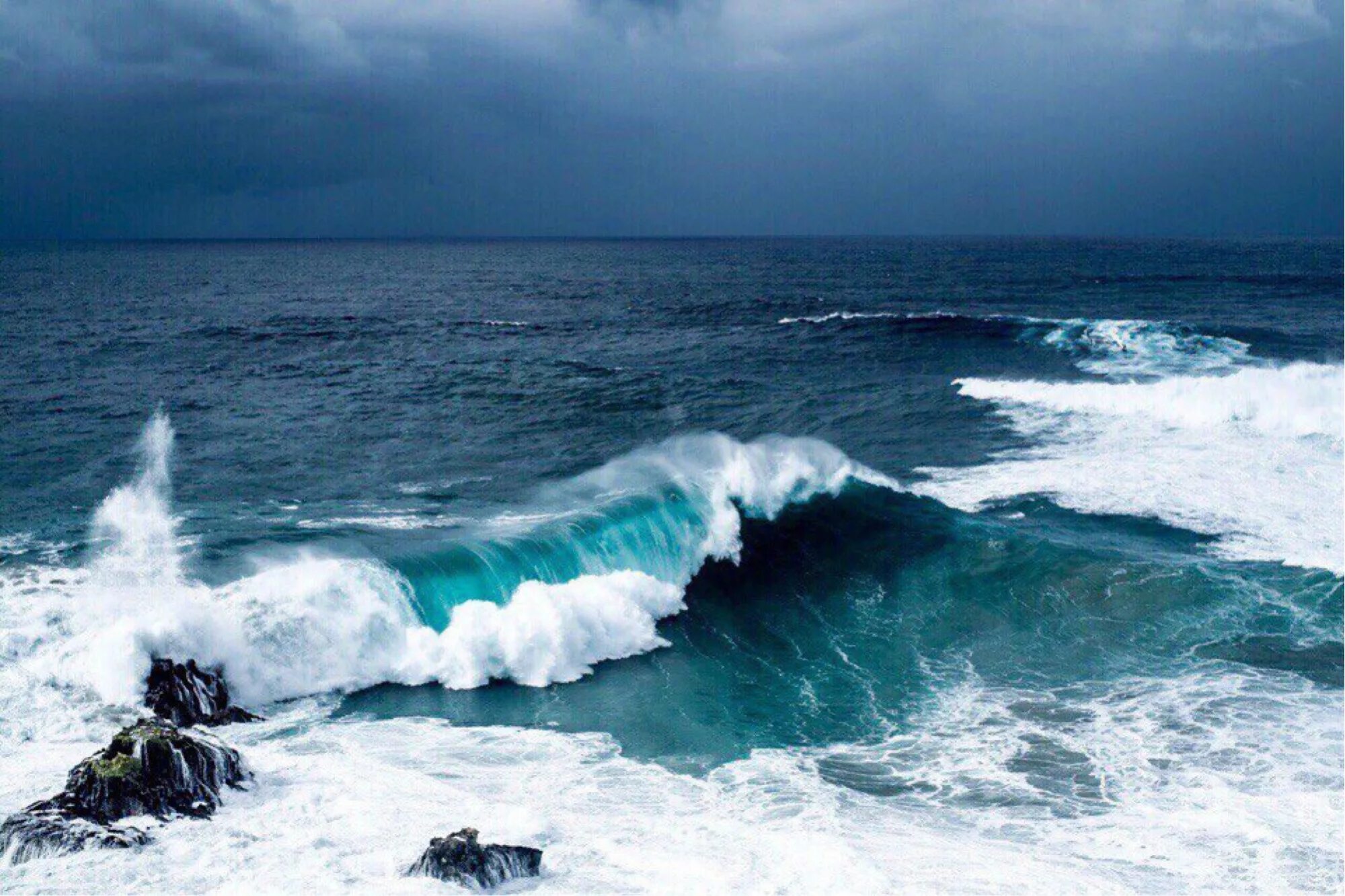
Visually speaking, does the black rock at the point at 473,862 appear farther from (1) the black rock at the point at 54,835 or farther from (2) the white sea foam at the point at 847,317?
(2) the white sea foam at the point at 847,317

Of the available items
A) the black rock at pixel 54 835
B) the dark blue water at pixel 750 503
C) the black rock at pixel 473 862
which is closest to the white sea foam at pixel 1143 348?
the dark blue water at pixel 750 503

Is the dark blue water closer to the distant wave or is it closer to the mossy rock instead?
the distant wave

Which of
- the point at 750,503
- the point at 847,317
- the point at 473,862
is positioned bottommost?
the point at 473,862

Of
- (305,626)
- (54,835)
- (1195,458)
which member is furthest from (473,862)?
(1195,458)

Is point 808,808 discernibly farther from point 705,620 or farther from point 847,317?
point 847,317

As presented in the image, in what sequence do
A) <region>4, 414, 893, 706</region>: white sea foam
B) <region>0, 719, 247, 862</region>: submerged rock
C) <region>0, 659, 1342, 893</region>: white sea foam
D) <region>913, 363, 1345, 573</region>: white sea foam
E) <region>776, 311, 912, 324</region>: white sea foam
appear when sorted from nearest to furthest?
<region>0, 719, 247, 862</region>: submerged rock, <region>0, 659, 1342, 893</region>: white sea foam, <region>4, 414, 893, 706</region>: white sea foam, <region>913, 363, 1345, 573</region>: white sea foam, <region>776, 311, 912, 324</region>: white sea foam

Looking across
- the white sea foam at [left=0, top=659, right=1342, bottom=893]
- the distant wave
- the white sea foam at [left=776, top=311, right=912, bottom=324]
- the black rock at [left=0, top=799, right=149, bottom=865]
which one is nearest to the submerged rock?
the black rock at [left=0, top=799, right=149, bottom=865]
